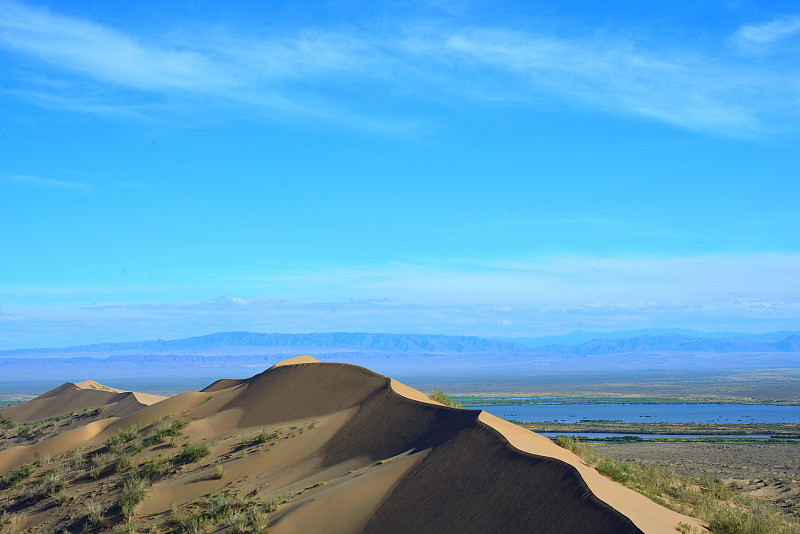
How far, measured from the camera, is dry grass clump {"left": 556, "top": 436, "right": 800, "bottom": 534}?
555 inches

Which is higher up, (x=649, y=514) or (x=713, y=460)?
(x=649, y=514)

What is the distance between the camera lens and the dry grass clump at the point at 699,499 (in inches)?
555

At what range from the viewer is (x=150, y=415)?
117ft

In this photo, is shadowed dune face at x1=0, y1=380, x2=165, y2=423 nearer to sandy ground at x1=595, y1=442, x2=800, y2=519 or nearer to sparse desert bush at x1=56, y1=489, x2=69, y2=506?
sparse desert bush at x1=56, y1=489, x2=69, y2=506

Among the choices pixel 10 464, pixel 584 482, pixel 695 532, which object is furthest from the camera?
pixel 10 464

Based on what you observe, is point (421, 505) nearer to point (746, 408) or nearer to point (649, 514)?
point (649, 514)

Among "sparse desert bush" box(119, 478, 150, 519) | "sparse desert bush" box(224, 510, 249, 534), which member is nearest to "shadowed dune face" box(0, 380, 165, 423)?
"sparse desert bush" box(119, 478, 150, 519)

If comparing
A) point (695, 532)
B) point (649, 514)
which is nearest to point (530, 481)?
point (649, 514)

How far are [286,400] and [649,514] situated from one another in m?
20.6

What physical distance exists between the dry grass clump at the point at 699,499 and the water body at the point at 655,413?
65.3 m

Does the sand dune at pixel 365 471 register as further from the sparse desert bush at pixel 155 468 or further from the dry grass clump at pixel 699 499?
the dry grass clump at pixel 699 499

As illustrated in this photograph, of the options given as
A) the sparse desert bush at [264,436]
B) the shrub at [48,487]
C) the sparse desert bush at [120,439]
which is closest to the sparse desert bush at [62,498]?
the shrub at [48,487]

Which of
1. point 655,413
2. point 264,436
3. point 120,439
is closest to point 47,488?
point 120,439

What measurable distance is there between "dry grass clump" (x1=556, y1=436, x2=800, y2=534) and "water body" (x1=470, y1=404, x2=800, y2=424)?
65.3m
